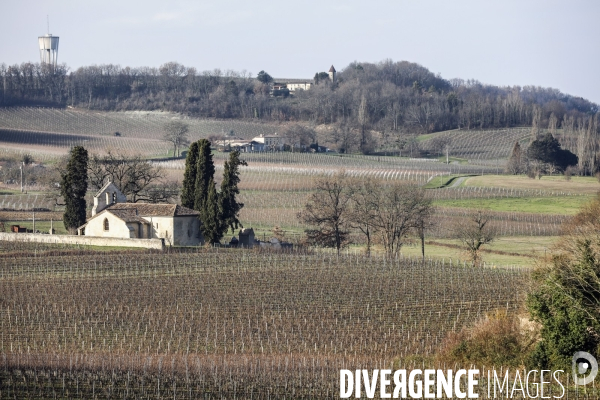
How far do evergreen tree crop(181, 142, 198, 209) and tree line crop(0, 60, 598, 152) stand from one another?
76.4 meters

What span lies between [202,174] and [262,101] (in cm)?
11024

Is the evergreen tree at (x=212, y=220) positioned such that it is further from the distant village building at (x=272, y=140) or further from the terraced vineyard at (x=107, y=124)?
the terraced vineyard at (x=107, y=124)

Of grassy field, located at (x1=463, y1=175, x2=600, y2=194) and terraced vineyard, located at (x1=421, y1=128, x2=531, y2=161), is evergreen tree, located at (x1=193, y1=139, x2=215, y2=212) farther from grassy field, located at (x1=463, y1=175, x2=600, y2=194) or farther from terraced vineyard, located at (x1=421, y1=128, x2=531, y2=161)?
terraced vineyard, located at (x1=421, y1=128, x2=531, y2=161)

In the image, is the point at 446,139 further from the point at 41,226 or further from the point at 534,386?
the point at 534,386

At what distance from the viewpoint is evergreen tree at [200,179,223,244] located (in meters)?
56.4

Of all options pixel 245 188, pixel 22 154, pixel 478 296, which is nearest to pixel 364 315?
pixel 478 296

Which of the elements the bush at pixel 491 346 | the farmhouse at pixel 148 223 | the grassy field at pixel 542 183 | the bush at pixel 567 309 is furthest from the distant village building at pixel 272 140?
the bush at pixel 567 309

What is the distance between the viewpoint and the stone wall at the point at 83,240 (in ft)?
174

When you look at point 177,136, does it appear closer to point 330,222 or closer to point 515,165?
point 515,165

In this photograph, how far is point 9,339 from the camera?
33.6 meters

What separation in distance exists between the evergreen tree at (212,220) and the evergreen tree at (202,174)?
1.96 m

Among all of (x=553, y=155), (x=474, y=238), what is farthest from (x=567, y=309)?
(x=553, y=155)

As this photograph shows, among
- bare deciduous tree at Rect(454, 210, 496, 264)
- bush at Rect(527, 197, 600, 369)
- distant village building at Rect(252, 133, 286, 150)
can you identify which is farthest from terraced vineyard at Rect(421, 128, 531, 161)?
bush at Rect(527, 197, 600, 369)

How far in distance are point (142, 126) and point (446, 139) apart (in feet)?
147
